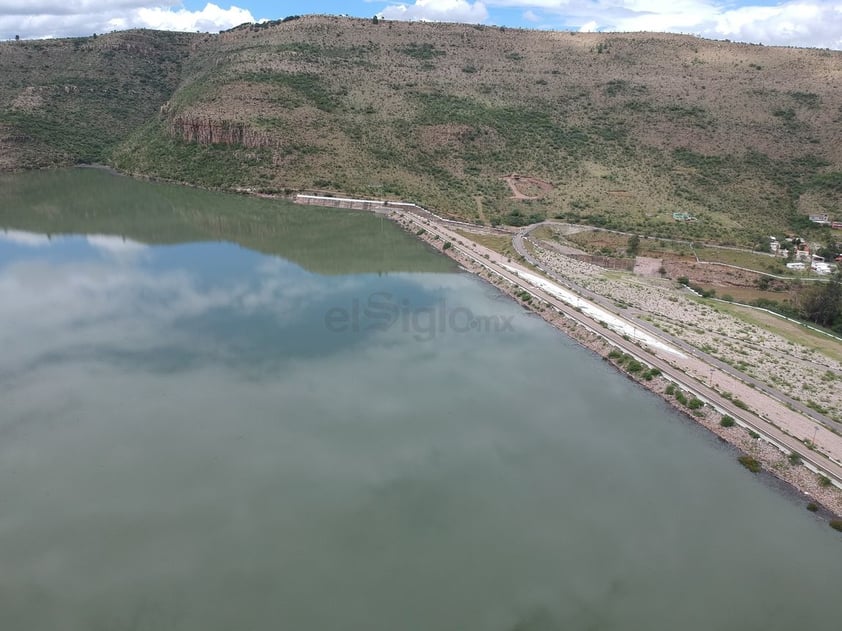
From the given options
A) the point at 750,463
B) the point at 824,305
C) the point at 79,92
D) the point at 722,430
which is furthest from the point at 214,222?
the point at 79,92

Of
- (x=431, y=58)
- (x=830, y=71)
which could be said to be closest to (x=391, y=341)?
(x=431, y=58)

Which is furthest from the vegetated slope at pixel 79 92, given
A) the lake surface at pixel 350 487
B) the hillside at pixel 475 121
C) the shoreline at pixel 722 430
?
the shoreline at pixel 722 430

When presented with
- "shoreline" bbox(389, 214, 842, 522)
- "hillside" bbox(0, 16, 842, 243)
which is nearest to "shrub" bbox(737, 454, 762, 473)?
"shoreline" bbox(389, 214, 842, 522)

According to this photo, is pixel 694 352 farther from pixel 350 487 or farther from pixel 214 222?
pixel 214 222

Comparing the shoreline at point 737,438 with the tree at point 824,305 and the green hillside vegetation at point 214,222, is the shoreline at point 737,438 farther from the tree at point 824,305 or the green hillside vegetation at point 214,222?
the tree at point 824,305

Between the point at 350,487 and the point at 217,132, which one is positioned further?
the point at 217,132

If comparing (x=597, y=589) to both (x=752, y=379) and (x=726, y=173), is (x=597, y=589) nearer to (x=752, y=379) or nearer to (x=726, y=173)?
(x=752, y=379)
